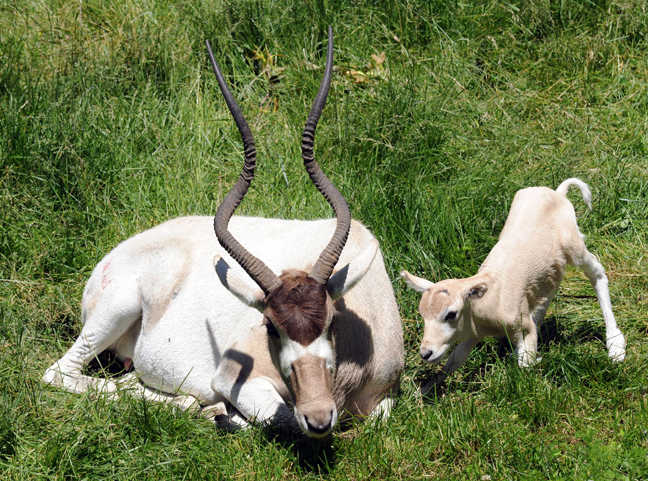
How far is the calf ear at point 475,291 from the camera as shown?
16.7 ft

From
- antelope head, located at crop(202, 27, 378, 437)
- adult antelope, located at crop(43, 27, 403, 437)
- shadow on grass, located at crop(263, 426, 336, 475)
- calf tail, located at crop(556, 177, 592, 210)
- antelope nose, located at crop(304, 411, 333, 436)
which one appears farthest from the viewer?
calf tail, located at crop(556, 177, 592, 210)

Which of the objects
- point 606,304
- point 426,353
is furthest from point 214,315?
point 606,304

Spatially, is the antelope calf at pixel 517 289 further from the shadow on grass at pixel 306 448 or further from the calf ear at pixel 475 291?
the shadow on grass at pixel 306 448

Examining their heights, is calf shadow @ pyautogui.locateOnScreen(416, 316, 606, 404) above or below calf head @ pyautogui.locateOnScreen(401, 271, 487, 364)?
below

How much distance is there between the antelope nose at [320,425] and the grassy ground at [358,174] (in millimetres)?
450

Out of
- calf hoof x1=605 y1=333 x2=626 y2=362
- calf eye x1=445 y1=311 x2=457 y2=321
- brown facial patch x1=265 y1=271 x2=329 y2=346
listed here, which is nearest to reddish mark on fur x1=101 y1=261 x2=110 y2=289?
brown facial patch x1=265 y1=271 x2=329 y2=346

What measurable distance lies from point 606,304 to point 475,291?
46.1 inches

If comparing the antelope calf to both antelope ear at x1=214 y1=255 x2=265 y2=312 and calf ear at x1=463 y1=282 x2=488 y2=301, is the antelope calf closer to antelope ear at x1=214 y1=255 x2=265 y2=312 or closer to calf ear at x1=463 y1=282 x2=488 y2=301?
calf ear at x1=463 y1=282 x2=488 y2=301

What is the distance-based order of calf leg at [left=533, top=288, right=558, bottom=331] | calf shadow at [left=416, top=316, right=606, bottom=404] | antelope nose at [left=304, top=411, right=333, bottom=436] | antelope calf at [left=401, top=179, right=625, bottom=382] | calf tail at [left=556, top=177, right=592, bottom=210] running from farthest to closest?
1. calf tail at [left=556, top=177, right=592, bottom=210]
2. calf leg at [left=533, top=288, right=558, bottom=331]
3. calf shadow at [left=416, top=316, right=606, bottom=404]
4. antelope calf at [left=401, top=179, right=625, bottom=382]
5. antelope nose at [left=304, top=411, right=333, bottom=436]

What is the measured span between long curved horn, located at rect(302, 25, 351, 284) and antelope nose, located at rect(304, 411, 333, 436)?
84cm

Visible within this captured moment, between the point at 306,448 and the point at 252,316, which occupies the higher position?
the point at 252,316

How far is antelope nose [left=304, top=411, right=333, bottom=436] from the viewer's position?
4.27m

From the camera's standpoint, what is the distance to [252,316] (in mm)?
5559

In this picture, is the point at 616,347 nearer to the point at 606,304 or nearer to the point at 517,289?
the point at 606,304
